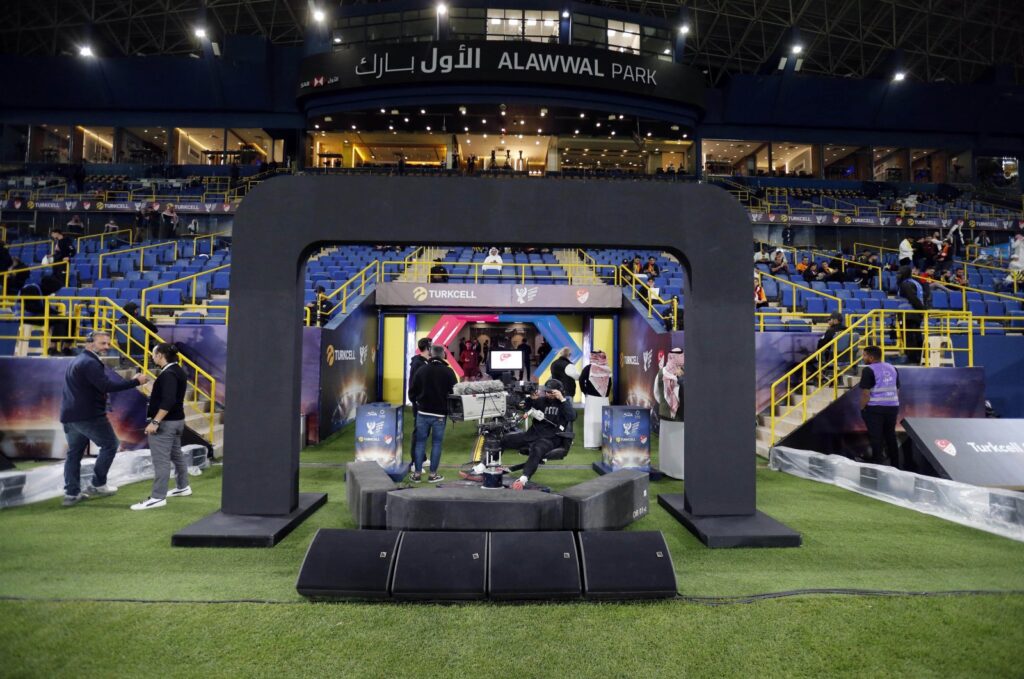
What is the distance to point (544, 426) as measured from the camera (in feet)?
22.5

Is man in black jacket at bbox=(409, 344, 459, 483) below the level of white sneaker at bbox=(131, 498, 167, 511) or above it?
above

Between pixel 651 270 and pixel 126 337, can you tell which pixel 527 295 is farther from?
pixel 126 337

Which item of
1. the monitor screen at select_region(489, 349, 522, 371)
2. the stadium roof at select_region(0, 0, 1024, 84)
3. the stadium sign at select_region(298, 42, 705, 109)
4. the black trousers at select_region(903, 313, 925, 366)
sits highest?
the stadium roof at select_region(0, 0, 1024, 84)

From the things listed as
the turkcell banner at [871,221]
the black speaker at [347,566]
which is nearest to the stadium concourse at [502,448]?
the black speaker at [347,566]

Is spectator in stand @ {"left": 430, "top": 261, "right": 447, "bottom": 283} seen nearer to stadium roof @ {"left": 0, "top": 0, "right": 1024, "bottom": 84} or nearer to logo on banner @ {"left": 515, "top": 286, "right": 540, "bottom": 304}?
logo on banner @ {"left": 515, "top": 286, "right": 540, "bottom": 304}

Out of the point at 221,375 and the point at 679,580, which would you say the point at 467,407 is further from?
the point at 221,375

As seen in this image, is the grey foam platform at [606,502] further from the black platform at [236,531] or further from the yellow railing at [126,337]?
the yellow railing at [126,337]

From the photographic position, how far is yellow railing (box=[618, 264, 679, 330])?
40.6ft

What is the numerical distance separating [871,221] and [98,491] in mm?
30864

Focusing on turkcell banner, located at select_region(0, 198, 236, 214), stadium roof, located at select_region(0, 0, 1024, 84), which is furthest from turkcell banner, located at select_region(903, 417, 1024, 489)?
turkcell banner, located at select_region(0, 198, 236, 214)

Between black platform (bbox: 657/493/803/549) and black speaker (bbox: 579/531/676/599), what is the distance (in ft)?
4.07

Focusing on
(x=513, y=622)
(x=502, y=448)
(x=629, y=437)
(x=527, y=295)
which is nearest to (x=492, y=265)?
(x=527, y=295)

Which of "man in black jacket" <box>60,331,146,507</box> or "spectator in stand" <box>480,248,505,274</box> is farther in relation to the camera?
"spectator in stand" <box>480,248,505,274</box>

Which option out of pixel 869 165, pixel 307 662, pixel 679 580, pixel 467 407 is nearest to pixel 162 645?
pixel 307 662
